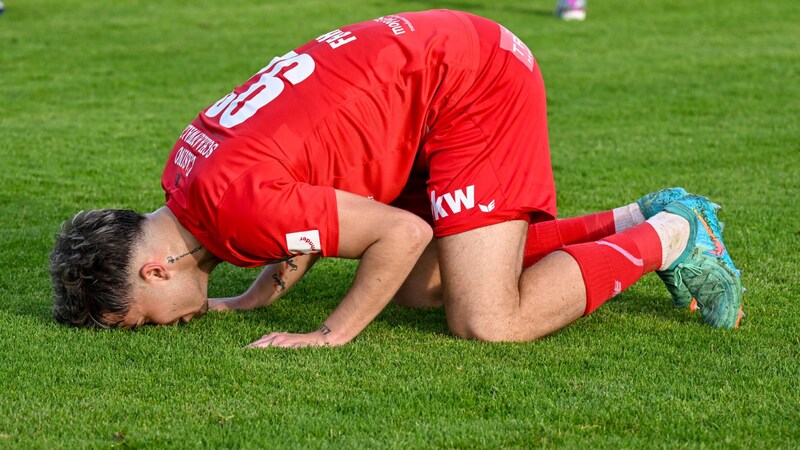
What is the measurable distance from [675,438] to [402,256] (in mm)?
1137

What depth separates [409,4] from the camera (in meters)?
15.6

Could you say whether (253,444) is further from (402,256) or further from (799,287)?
(799,287)

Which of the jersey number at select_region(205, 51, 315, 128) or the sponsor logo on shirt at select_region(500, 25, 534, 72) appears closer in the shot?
the jersey number at select_region(205, 51, 315, 128)

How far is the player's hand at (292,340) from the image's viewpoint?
4.02 meters

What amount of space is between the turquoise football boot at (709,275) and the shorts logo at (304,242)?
1.47 meters

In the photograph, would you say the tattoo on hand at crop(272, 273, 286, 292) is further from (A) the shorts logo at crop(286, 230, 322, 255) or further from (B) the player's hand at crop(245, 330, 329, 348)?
(A) the shorts logo at crop(286, 230, 322, 255)

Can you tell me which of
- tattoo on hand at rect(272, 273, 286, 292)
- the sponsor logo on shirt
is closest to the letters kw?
the sponsor logo on shirt

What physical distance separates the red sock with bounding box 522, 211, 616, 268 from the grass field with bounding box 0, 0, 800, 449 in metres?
0.31

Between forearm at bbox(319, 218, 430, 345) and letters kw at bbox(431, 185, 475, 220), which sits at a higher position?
letters kw at bbox(431, 185, 475, 220)

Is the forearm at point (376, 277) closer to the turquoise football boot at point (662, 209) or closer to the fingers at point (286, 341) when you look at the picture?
the fingers at point (286, 341)

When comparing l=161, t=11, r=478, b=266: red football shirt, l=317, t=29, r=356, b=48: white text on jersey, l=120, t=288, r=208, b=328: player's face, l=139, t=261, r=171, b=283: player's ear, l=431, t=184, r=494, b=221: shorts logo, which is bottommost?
l=120, t=288, r=208, b=328: player's face

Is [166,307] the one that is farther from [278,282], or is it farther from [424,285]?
[424,285]

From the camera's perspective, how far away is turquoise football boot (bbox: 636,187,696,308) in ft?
14.4

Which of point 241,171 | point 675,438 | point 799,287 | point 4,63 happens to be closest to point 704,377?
point 675,438
